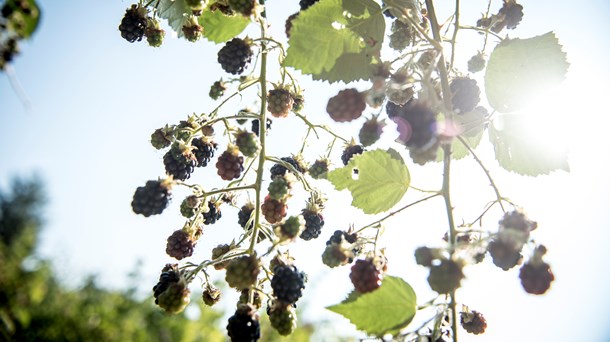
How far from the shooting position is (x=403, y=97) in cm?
162

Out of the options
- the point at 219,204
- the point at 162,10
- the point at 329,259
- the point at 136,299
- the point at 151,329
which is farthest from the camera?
the point at 136,299

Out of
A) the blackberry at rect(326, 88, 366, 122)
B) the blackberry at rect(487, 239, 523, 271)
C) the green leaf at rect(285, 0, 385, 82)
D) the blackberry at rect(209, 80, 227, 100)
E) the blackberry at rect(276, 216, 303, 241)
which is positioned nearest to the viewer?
the blackberry at rect(487, 239, 523, 271)

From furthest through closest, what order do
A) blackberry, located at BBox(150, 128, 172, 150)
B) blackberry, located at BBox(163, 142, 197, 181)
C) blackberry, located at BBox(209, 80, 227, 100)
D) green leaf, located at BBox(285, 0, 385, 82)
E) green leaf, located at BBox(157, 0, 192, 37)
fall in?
→ green leaf, located at BBox(157, 0, 192, 37), blackberry, located at BBox(209, 80, 227, 100), blackberry, located at BBox(150, 128, 172, 150), blackberry, located at BBox(163, 142, 197, 181), green leaf, located at BBox(285, 0, 385, 82)

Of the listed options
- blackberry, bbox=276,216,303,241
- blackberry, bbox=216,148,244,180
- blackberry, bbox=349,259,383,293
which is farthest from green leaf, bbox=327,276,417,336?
blackberry, bbox=216,148,244,180

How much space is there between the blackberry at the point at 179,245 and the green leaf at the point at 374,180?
0.63m

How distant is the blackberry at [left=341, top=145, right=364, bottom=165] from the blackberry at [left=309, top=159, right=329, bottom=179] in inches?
3.7

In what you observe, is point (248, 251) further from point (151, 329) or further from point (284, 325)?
point (151, 329)

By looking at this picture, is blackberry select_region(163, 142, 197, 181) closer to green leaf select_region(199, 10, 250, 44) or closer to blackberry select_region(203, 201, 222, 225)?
blackberry select_region(203, 201, 222, 225)

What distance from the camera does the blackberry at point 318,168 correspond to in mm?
2074

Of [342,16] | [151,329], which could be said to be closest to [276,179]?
[342,16]

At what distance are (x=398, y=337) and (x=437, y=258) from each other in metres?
0.40

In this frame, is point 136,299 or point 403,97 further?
point 136,299

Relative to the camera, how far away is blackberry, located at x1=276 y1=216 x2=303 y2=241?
4.91ft

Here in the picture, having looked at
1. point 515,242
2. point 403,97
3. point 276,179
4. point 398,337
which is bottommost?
point 398,337
